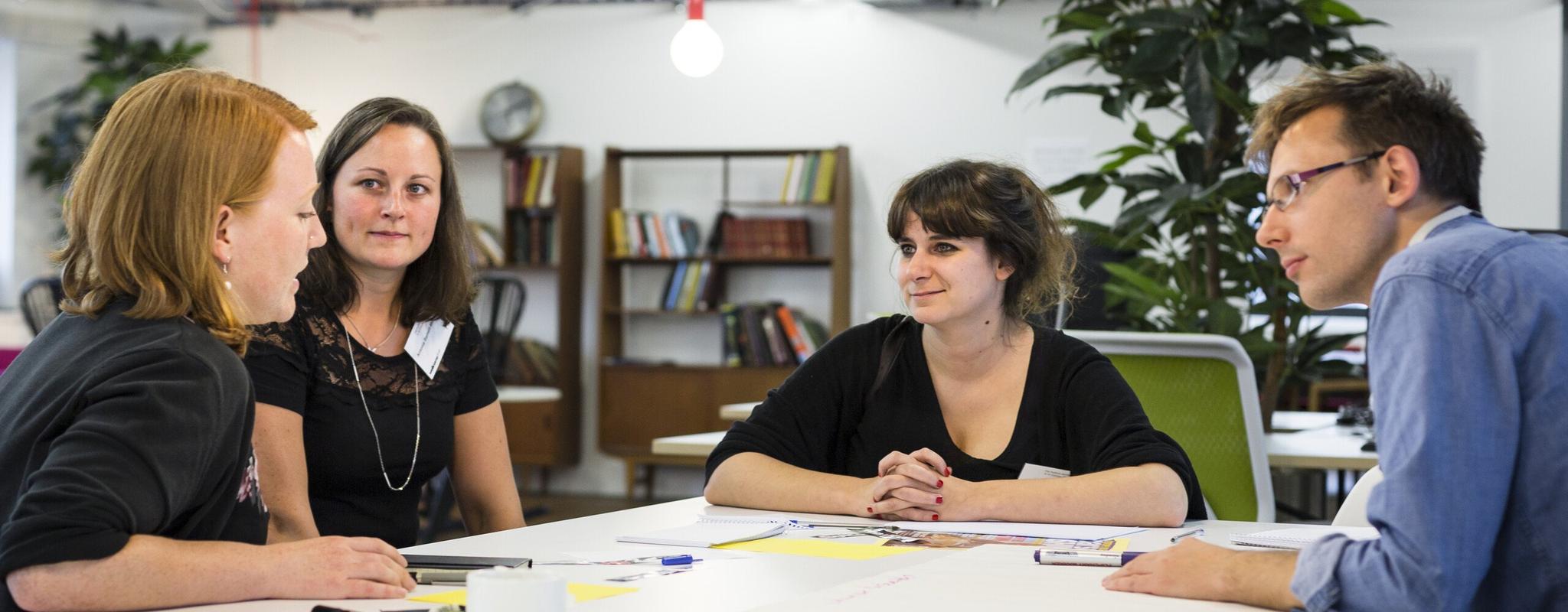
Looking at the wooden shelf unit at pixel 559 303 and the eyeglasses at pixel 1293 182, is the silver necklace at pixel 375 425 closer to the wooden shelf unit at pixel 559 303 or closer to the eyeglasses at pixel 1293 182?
the eyeglasses at pixel 1293 182

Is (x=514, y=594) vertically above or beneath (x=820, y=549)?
above

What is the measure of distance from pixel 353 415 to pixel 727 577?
860 mm

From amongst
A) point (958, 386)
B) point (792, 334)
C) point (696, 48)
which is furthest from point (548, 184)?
point (958, 386)

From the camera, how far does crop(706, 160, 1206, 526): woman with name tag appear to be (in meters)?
2.03

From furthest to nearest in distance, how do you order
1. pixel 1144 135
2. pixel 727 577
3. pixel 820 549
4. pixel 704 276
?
pixel 704 276 < pixel 1144 135 < pixel 820 549 < pixel 727 577

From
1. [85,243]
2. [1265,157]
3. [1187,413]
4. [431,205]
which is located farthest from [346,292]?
[1187,413]

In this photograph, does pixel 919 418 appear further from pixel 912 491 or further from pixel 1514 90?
pixel 1514 90

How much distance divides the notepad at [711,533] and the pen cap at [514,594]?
58 centimetres

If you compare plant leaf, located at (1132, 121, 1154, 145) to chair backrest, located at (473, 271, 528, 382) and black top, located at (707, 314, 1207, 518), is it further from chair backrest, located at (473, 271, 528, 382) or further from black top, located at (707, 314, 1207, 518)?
chair backrest, located at (473, 271, 528, 382)

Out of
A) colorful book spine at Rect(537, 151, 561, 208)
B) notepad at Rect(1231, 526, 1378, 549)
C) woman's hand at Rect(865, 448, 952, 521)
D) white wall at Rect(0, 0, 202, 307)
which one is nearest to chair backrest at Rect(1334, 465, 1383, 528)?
notepad at Rect(1231, 526, 1378, 549)

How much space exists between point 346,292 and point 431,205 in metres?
0.19

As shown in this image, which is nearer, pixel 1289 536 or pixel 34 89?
pixel 1289 536

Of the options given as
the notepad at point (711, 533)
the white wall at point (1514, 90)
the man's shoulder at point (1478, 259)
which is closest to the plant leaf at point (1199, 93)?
the notepad at point (711, 533)

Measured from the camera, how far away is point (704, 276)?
729 centimetres
